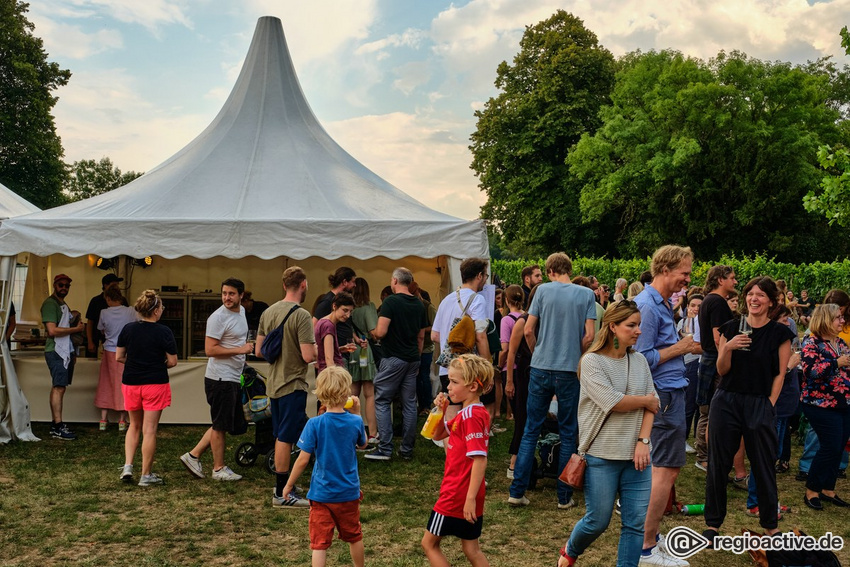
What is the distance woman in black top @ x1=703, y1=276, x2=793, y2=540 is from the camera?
4867 mm

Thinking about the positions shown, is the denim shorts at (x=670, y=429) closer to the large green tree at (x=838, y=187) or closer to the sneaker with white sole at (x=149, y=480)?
the sneaker with white sole at (x=149, y=480)

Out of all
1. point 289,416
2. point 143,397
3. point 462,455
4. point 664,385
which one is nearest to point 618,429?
point 462,455

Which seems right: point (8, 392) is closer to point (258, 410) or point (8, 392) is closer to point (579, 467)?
point (258, 410)

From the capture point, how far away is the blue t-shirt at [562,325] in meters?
5.94

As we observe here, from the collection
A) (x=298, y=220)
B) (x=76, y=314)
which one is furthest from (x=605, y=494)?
(x=76, y=314)

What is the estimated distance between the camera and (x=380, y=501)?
6.38 metres

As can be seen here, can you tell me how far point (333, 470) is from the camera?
426cm

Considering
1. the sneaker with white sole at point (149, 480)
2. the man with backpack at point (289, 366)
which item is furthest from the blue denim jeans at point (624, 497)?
the sneaker with white sole at point (149, 480)

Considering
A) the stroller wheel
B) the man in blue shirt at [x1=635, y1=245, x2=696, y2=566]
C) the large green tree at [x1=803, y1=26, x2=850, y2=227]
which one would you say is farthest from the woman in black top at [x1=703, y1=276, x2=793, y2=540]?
the large green tree at [x1=803, y1=26, x2=850, y2=227]

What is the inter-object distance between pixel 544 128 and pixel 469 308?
3225 centimetres

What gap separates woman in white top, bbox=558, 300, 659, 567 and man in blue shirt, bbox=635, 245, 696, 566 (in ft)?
2.49

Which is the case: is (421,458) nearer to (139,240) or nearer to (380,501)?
(380,501)

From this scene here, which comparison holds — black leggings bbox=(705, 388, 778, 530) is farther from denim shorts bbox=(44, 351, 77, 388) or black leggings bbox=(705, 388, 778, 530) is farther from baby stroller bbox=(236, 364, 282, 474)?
denim shorts bbox=(44, 351, 77, 388)

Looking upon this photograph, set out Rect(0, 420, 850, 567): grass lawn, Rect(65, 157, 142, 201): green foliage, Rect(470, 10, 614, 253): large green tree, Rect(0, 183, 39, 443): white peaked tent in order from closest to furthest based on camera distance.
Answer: Rect(0, 420, 850, 567): grass lawn, Rect(0, 183, 39, 443): white peaked tent, Rect(470, 10, 614, 253): large green tree, Rect(65, 157, 142, 201): green foliage
